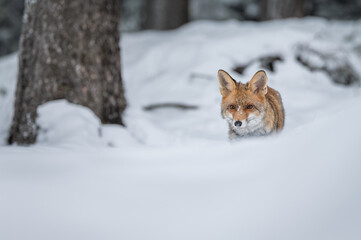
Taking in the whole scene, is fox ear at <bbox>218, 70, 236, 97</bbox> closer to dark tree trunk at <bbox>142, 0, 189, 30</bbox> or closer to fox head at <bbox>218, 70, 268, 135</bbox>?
fox head at <bbox>218, 70, 268, 135</bbox>

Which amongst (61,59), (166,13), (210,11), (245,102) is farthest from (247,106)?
(210,11)

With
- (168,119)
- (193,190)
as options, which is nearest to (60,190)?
(193,190)

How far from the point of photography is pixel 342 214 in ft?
3.67

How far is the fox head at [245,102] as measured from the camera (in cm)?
250

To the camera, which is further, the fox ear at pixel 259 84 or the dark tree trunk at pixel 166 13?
the dark tree trunk at pixel 166 13

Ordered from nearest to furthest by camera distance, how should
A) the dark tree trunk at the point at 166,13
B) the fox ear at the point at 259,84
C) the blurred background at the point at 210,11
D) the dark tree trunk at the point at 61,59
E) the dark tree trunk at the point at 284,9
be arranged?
the fox ear at the point at 259,84 < the dark tree trunk at the point at 61,59 < the dark tree trunk at the point at 284,9 < the dark tree trunk at the point at 166,13 < the blurred background at the point at 210,11

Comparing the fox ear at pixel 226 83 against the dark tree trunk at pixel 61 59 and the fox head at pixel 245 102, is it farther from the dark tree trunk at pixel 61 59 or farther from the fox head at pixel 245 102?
the dark tree trunk at pixel 61 59

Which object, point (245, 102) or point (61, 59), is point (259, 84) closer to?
point (245, 102)

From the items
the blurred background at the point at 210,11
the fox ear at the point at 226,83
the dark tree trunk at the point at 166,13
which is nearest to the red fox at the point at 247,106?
the fox ear at the point at 226,83

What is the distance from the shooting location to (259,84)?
2504mm

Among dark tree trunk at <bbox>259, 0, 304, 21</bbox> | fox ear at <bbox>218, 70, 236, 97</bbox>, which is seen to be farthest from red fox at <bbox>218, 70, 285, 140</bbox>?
dark tree trunk at <bbox>259, 0, 304, 21</bbox>

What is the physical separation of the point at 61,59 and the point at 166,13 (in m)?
5.77

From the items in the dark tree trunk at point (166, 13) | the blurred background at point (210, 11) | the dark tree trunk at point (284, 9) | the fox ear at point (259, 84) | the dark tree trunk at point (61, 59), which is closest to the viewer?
the fox ear at point (259, 84)

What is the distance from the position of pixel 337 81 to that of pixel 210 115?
261 cm
